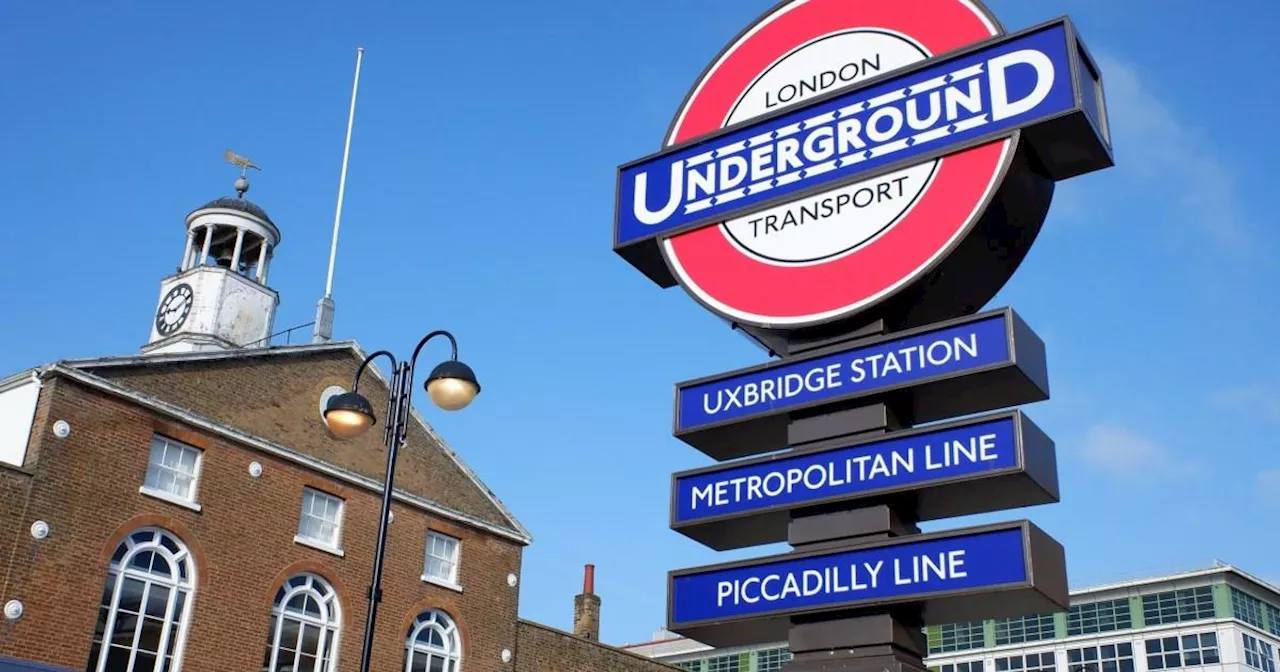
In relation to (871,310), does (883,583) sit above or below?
below

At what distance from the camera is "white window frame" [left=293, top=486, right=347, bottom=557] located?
29.6 m

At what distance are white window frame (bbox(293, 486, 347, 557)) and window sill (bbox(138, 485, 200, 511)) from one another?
2.75 meters

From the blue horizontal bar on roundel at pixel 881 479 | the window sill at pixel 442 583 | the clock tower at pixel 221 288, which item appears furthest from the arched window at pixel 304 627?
the blue horizontal bar on roundel at pixel 881 479

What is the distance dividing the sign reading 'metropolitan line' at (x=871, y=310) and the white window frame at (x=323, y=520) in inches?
689

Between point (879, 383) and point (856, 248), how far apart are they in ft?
5.29

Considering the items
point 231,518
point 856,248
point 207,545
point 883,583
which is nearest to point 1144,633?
point 231,518

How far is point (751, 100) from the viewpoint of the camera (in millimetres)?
14906

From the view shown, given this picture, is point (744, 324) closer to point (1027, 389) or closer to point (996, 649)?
point (1027, 389)

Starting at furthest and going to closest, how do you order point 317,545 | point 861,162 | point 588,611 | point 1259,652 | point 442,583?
1. point 1259,652
2. point 588,611
3. point 442,583
4. point 317,545
5. point 861,162

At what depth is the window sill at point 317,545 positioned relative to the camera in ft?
96.2

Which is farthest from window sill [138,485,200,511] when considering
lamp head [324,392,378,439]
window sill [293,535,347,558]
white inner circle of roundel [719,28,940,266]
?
white inner circle of roundel [719,28,940,266]

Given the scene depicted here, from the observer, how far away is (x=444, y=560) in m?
33.2

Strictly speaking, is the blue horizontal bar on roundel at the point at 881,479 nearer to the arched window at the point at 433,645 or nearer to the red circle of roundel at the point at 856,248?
the red circle of roundel at the point at 856,248

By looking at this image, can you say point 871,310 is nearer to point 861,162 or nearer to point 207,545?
point 861,162
